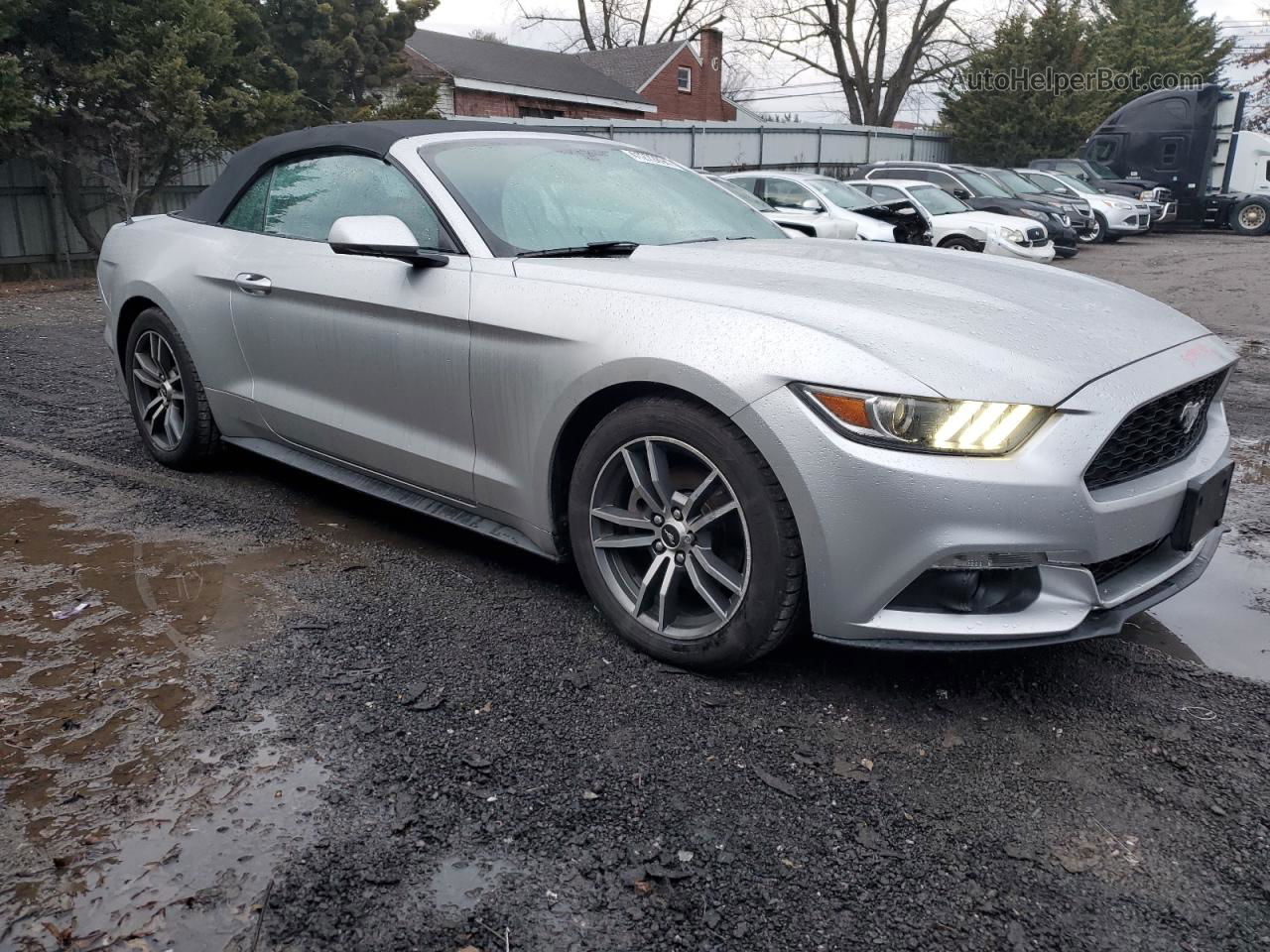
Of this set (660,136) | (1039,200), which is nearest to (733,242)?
(1039,200)

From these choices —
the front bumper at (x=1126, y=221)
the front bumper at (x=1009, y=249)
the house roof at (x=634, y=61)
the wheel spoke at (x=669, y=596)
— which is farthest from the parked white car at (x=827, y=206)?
the house roof at (x=634, y=61)

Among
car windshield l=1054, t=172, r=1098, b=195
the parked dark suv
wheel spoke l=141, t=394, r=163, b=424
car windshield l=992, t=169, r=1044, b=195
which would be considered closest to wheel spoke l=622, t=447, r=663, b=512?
wheel spoke l=141, t=394, r=163, b=424

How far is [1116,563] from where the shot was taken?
108 inches

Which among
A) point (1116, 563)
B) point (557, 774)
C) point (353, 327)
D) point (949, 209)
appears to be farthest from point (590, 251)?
point (949, 209)

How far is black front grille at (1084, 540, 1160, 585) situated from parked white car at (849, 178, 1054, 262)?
1351 centimetres

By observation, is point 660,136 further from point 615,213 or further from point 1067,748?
point 1067,748

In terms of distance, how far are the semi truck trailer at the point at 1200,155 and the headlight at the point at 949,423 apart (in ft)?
90.6

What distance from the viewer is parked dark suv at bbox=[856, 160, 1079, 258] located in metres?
18.2

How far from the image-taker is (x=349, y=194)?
156 inches

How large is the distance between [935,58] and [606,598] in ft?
141

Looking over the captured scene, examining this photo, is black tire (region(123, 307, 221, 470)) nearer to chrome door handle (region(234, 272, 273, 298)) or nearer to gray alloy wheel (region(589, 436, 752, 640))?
chrome door handle (region(234, 272, 273, 298))

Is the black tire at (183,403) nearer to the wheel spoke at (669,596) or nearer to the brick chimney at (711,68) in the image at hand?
the wheel spoke at (669,596)

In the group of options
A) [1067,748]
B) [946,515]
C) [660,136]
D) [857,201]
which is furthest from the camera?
[660,136]

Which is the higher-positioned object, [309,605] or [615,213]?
[615,213]
